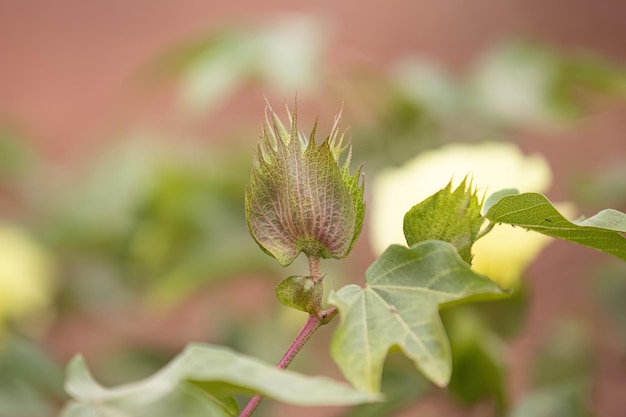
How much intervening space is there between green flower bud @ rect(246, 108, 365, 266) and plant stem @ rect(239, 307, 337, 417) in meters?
0.02

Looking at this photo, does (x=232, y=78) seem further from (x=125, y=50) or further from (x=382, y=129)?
(x=125, y=50)

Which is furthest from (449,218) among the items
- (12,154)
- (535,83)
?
(12,154)

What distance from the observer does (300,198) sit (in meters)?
0.22

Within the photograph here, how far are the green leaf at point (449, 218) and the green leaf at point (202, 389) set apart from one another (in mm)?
58

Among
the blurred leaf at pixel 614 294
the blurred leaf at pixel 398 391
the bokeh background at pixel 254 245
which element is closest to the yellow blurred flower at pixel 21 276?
the bokeh background at pixel 254 245

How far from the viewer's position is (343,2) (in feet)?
3.86

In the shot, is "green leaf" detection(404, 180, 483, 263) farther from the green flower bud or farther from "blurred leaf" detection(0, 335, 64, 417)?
"blurred leaf" detection(0, 335, 64, 417)

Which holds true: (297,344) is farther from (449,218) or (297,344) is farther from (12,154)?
(12,154)

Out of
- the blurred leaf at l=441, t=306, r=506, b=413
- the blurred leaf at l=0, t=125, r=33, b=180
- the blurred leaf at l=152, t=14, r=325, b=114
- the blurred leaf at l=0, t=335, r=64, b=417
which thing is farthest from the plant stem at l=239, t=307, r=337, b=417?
the blurred leaf at l=0, t=125, r=33, b=180

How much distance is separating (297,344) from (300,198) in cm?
4

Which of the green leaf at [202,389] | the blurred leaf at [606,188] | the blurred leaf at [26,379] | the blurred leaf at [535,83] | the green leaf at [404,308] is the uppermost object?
the blurred leaf at [535,83]

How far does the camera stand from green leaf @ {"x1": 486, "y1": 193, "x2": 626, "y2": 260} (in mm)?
220

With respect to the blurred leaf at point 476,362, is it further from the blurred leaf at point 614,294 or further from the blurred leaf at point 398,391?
the blurred leaf at point 614,294

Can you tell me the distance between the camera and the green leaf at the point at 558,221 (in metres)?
0.22
